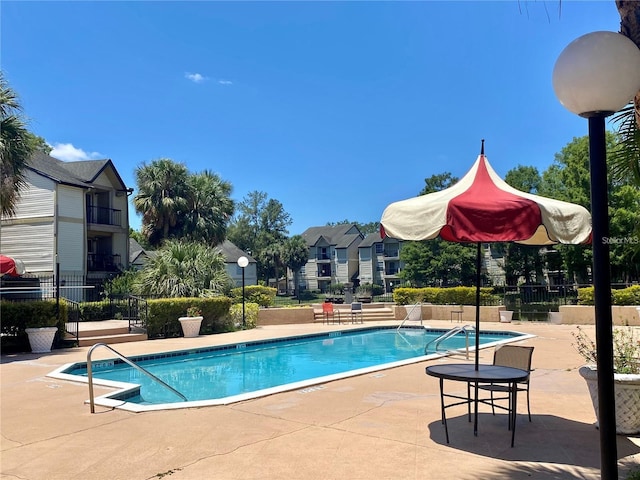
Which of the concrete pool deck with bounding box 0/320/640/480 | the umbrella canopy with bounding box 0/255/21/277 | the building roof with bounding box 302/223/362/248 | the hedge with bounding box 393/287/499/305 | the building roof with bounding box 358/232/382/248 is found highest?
the building roof with bounding box 302/223/362/248

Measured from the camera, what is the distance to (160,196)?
1217 inches

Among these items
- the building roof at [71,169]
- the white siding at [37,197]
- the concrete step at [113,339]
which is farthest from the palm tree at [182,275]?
the building roof at [71,169]

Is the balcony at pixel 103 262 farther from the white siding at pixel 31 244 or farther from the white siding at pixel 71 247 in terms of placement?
the white siding at pixel 31 244

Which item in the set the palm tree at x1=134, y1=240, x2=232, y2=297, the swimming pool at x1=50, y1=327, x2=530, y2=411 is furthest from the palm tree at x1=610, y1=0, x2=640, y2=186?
the palm tree at x1=134, y1=240, x2=232, y2=297

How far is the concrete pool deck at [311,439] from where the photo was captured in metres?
4.41

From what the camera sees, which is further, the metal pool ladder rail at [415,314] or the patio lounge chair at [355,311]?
the patio lounge chair at [355,311]

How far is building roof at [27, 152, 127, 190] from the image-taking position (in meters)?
26.8

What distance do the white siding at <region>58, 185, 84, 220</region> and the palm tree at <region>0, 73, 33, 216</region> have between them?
44.6 feet

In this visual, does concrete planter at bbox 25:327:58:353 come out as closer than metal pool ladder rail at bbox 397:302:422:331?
Yes

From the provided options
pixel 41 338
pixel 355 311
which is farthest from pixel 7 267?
pixel 355 311

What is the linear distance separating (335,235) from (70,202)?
44.6 metres

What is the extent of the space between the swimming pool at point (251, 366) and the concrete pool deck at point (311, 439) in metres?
0.69

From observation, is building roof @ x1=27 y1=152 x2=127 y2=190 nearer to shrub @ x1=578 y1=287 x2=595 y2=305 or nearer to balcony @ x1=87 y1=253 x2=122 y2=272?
balcony @ x1=87 y1=253 x2=122 y2=272

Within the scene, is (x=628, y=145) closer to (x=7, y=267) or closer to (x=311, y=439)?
(x=311, y=439)
